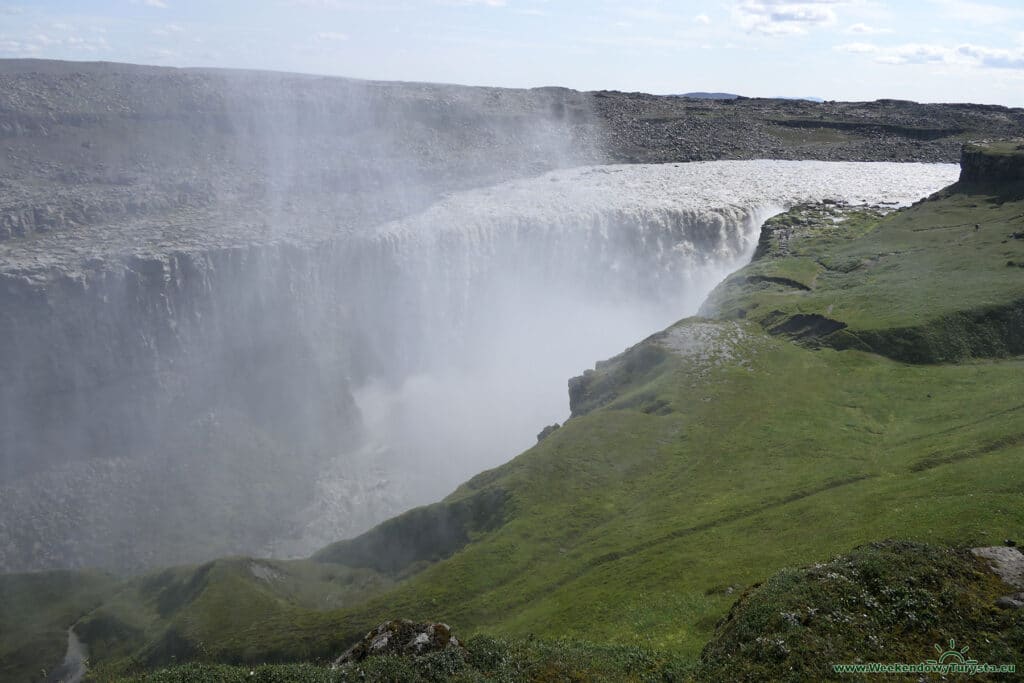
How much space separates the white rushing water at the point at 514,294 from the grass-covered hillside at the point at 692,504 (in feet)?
66.1

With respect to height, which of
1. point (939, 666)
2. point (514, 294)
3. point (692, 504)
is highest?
point (939, 666)

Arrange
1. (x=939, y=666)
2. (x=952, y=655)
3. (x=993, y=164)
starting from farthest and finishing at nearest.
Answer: (x=993, y=164), (x=952, y=655), (x=939, y=666)

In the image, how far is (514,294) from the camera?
286 feet

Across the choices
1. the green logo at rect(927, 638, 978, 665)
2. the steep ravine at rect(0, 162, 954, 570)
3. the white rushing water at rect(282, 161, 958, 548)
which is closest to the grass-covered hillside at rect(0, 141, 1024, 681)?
the green logo at rect(927, 638, 978, 665)

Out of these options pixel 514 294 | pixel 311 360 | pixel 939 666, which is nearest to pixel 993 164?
pixel 514 294

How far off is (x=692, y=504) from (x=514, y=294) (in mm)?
52608

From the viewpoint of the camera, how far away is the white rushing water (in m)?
75.0

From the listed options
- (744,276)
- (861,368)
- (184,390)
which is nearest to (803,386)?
(861,368)

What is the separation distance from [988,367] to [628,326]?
40.9m

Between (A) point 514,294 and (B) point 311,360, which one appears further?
(A) point 514,294

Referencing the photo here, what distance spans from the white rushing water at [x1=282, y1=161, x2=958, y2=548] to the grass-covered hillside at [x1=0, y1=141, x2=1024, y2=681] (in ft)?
66.1

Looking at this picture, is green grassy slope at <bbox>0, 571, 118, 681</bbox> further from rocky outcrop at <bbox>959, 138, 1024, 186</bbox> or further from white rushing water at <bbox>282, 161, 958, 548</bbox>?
rocky outcrop at <bbox>959, 138, 1024, 186</bbox>

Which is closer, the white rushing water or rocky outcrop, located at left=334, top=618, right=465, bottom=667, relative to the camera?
rocky outcrop, located at left=334, top=618, right=465, bottom=667

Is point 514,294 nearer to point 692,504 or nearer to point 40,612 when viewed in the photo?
point 692,504
